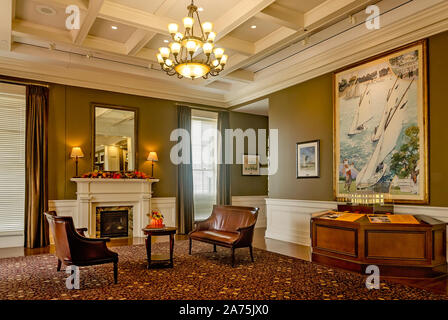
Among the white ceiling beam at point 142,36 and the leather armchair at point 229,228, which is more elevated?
the white ceiling beam at point 142,36

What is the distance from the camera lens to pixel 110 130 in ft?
26.6

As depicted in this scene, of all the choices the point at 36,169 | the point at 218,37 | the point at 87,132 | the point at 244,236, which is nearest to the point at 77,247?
the point at 244,236

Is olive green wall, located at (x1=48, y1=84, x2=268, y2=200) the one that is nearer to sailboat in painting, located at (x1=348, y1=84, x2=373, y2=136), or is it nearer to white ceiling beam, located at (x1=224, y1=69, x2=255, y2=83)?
white ceiling beam, located at (x1=224, y1=69, x2=255, y2=83)

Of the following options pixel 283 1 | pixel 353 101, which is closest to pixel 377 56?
pixel 353 101

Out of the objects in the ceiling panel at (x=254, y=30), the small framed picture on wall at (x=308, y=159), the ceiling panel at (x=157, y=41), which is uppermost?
the ceiling panel at (x=254, y=30)

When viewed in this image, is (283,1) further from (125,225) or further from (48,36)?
(125,225)

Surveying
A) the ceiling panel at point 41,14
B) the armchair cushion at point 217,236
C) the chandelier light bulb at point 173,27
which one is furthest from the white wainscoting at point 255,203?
the ceiling panel at point 41,14

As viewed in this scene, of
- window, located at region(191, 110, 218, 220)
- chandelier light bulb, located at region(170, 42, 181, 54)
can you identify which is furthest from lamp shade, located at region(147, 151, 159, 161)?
chandelier light bulb, located at region(170, 42, 181, 54)

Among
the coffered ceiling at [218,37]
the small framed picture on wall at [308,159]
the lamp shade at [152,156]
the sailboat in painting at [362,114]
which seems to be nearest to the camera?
the coffered ceiling at [218,37]

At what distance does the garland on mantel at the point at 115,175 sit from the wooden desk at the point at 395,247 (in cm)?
495

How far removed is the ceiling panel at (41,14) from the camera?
17.7 ft

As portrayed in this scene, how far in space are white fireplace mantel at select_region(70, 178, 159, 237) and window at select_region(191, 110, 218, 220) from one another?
4.84ft

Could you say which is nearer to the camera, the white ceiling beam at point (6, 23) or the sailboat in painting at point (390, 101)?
the white ceiling beam at point (6, 23)

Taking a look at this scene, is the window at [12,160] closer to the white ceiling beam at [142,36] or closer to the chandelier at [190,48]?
the white ceiling beam at [142,36]
